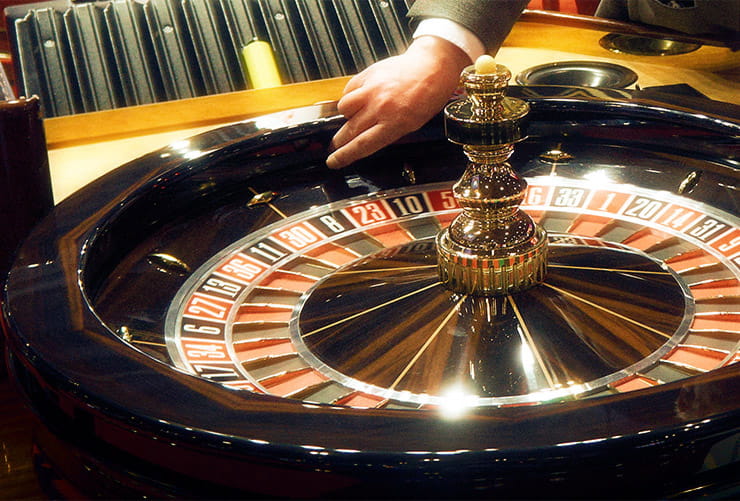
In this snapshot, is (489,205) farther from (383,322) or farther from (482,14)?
(482,14)

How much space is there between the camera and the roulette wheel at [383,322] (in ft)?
2.41

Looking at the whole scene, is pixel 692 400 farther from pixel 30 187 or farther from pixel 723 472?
pixel 30 187

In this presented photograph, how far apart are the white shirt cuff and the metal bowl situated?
356mm

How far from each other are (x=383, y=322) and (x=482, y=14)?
0.90 meters

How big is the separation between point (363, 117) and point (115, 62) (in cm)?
95

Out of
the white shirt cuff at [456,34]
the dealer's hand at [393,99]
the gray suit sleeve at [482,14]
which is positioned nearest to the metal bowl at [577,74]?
the gray suit sleeve at [482,14]

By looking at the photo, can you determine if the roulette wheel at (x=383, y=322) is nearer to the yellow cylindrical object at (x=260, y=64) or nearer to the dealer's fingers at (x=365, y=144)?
the dealer's fingers at (x=365, y=144)

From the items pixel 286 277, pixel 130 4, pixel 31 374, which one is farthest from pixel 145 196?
pixel 130 4

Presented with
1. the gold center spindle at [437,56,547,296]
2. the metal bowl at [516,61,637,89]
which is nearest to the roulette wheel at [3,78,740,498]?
the gold center spindle at [437,56,547,296]

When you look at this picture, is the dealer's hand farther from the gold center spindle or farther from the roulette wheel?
the gold center spindle

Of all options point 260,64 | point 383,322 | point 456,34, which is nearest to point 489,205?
point 383,322

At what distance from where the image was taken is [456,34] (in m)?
1.82

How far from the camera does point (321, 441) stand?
29.3 inches

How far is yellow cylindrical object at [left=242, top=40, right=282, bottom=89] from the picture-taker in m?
2.34
